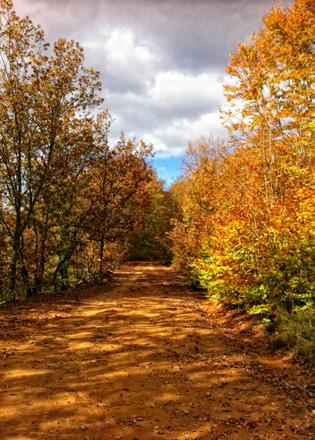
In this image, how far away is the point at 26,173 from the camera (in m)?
15.3

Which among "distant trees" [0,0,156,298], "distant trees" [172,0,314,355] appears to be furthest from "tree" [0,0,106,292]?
"distant trees" [172,0,314,355]

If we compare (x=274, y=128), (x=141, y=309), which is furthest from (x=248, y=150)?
(x=141, y=309)

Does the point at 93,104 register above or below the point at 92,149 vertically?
above

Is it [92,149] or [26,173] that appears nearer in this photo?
[26,173]

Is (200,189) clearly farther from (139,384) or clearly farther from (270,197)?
(139,384)

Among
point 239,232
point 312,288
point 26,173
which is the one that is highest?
point 26,173

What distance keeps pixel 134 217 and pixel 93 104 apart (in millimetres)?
8516

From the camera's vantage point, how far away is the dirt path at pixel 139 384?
193 inches

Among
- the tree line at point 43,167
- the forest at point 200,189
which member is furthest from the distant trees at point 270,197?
the tree line at point 43,167

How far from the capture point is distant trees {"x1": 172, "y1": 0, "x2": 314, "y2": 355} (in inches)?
370

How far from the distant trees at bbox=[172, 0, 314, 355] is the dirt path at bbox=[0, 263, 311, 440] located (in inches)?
71.6

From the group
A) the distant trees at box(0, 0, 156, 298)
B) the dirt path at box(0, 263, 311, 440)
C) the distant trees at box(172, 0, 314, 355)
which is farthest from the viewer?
the distant trees at box(0, 0, 156, 298)

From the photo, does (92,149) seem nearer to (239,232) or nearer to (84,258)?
(84,258)

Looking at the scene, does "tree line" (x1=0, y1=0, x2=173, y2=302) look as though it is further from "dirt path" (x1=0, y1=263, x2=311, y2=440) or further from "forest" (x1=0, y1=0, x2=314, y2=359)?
"dirt path" (x1=0, y1=263, x2=311, y2=440)
